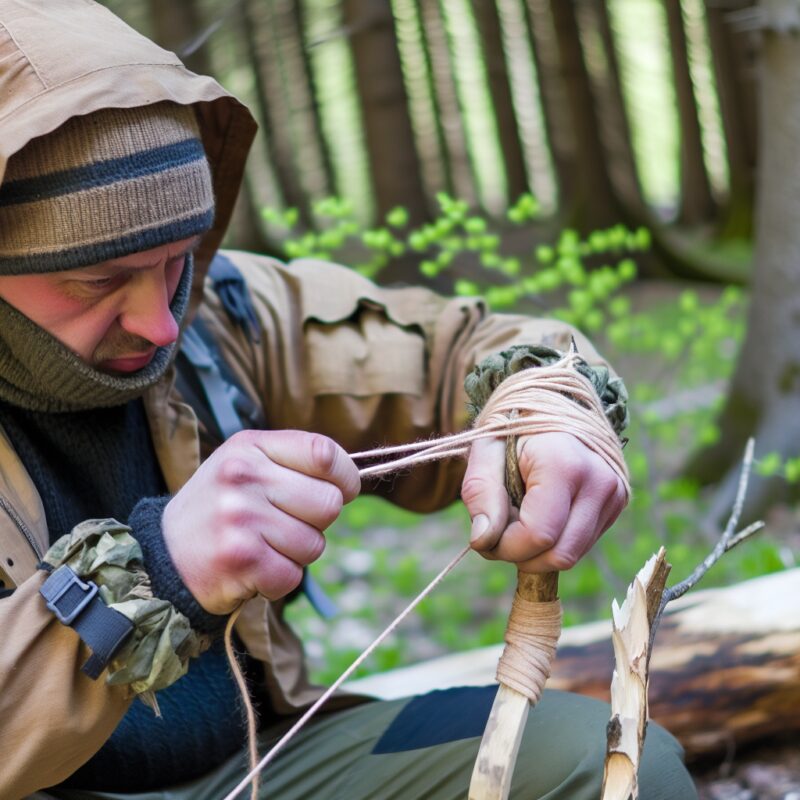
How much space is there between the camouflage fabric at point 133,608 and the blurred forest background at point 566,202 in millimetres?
2034

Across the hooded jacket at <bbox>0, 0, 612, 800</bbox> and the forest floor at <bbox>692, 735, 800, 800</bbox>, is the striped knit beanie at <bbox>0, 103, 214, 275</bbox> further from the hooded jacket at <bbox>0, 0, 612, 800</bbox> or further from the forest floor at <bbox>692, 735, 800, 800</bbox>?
the forest floor at <bbox>692, 735, 800, 800</bbox>

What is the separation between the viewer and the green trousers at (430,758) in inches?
73.4

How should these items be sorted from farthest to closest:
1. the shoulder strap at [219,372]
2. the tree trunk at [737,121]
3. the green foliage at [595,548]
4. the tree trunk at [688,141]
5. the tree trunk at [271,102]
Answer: the tree trunk at [688,141], the tree trunk at [737,121], the tree trunk at [271,102], the green foliage at [595,548], the shoulder strap at [219,372]

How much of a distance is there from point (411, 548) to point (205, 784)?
3.54 meters

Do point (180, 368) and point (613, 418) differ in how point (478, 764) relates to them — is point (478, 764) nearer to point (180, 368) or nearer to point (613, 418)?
point (613, 418)

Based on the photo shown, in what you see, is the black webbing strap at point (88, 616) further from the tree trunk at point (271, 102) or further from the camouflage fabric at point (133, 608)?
the tree trunk at point (271, 102)

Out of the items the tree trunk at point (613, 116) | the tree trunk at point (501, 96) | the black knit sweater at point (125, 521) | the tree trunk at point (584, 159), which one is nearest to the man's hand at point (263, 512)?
the black knit sweater at point (125, 521)

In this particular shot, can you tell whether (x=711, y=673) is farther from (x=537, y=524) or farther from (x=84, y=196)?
(x=84, y=196)

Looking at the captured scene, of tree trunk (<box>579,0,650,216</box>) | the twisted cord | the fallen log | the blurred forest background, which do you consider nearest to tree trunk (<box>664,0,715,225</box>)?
the blurred forest background

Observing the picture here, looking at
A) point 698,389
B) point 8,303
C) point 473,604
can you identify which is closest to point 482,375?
point 8,303

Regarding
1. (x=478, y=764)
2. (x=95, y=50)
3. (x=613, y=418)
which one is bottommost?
(x=478, y=764)

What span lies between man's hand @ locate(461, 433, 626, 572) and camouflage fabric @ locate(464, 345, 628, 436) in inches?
10.0

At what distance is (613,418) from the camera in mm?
2010

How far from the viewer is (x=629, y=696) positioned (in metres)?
1.62
